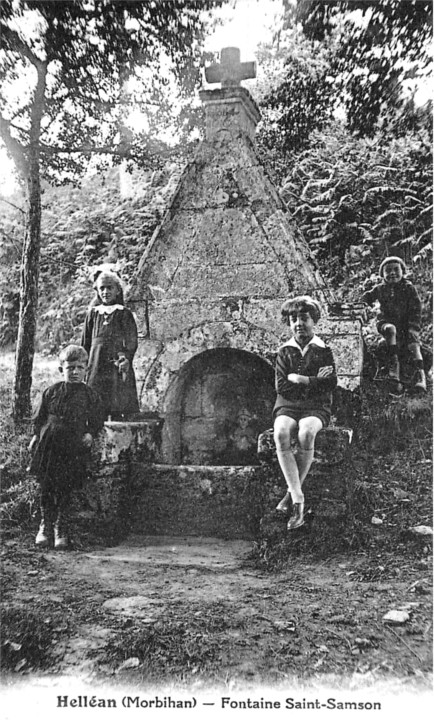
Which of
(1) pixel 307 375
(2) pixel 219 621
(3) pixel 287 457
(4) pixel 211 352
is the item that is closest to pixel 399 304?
(1) pixel 307 375

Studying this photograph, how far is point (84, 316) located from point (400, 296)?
2.27 metres

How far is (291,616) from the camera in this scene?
3.38m

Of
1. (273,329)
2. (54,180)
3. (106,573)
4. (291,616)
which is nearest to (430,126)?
(273,329)

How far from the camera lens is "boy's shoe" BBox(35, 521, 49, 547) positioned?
13.2ft

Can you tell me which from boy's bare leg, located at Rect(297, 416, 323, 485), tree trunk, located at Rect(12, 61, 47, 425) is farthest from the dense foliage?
boy's bare leg, located at Rect(297, 416, 323, 485)

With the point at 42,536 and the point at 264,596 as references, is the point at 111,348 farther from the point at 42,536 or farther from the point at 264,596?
the point at 264,596

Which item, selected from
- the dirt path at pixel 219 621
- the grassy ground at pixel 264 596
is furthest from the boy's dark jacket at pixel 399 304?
the dirt path at pixel 219 621

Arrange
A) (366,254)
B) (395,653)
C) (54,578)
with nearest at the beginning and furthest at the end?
1. (395,653)
2. (54,578)
3. (366,254)

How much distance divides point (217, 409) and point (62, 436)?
3.92ft

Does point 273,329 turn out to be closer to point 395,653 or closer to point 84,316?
point 84,316

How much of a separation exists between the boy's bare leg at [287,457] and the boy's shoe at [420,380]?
0.86 meters

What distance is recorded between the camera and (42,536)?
405 cm

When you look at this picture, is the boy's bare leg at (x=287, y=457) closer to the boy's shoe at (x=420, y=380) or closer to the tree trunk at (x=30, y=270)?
the boy's shoe at (x=420, y=380)

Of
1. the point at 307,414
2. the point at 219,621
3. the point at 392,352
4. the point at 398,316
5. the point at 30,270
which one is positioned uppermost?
the point at 30,270
